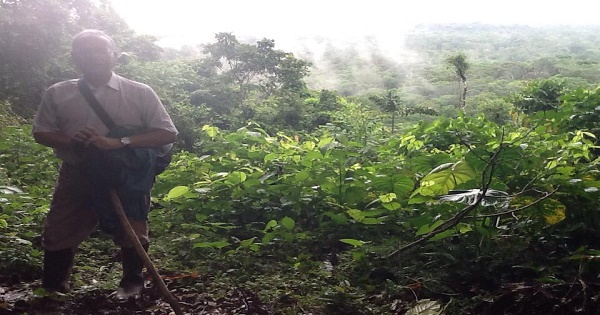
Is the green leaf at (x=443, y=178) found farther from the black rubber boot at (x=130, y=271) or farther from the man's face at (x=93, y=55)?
the man's face at (x=93, y=55)

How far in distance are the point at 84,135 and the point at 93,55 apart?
1.41 ft

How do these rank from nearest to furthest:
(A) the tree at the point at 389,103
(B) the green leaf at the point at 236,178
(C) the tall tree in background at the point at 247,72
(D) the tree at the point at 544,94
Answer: (B) the green leaf at the point at 236,178 < (D) the tree at the point at 544,94 < (A) the tree at the point at 389,103 < (C) the tall tree in background at the point at 247,72

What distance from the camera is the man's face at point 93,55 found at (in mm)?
2414

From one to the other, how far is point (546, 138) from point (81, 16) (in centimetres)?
1319

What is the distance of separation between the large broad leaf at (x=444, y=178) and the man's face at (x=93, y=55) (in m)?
1.71

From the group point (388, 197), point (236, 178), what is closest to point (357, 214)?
point (388, 197)

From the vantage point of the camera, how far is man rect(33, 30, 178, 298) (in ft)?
7.94

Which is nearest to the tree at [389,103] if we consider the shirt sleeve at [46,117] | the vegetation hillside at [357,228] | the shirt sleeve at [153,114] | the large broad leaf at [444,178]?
the vegetation hillside at [357,228]

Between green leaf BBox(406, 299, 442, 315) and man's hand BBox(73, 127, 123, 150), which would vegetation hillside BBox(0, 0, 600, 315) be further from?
man's hand BBox(73, 127, 123, 150)

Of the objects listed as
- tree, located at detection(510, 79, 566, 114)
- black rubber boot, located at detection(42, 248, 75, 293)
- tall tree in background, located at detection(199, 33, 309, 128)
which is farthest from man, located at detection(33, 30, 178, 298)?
tall tree in background, located at detection(199, 33, 309, 128)

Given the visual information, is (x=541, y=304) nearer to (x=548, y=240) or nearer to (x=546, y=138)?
(x=548, y=240)

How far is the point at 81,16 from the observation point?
13.5m

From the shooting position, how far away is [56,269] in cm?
262

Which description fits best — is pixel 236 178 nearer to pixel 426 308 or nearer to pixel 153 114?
pixel 153 114
